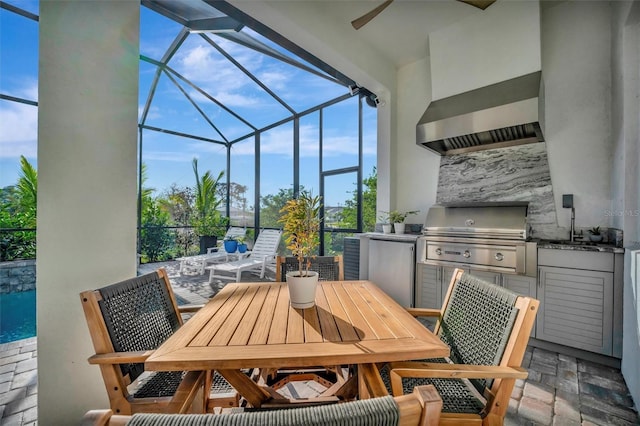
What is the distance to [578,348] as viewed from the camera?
94.0 inches

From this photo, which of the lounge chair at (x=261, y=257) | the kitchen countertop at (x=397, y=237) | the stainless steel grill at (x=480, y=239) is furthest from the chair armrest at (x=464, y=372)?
the lounge chair at (x=261, y=257)

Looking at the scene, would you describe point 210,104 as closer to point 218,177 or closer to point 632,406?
point 218,177

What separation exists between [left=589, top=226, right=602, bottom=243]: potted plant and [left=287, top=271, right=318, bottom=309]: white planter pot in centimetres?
282

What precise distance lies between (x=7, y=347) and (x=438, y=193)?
4.72 metres

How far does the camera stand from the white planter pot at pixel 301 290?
140 cm

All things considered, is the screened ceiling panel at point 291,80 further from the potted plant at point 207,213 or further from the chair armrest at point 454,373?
the chair armrest at point 454,373

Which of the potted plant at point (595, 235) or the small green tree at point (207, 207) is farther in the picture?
the small green tree at point (207, 207)

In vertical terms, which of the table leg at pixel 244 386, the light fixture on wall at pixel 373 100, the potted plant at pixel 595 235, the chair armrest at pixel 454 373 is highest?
the light fixture on wall at pixel 373 100

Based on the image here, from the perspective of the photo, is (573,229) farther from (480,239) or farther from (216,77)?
(216,77)

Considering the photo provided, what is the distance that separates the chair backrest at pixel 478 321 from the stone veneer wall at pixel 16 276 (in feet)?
20.3

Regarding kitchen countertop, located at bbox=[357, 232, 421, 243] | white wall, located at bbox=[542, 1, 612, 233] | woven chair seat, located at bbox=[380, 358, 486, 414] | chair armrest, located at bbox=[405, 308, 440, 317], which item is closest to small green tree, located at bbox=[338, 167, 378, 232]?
kitchen countertop, located at bbox=[357, 232, 421, 243]

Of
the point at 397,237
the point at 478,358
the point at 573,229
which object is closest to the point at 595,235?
the point at 573,229

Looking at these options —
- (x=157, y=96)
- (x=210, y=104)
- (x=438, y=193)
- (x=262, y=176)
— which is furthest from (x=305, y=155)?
(x=157, y=96)

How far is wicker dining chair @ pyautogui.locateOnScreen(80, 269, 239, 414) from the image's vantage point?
1048 millimetres
